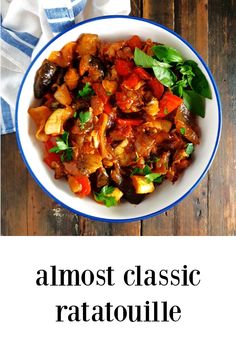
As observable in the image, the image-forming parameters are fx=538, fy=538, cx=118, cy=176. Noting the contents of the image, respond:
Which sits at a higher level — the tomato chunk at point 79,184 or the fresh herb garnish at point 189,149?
the fresh herb garnish at point 189,149

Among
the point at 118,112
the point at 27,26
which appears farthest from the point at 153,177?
the point at 27,26

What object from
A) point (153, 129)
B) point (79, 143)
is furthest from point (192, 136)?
point (79, 143)

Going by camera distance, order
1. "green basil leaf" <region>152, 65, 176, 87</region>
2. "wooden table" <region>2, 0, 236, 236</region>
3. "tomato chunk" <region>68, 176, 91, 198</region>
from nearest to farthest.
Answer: "green basil leaf" <region>152, 65, 176, 87</region>, "tomato chunk" <region>68, 176, 91, 198</region>, "wooden table" <region>2, 0, 236, 236</region>

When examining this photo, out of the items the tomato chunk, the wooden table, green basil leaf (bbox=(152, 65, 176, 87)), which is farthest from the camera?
the wooden table

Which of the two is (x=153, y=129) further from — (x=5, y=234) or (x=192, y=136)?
(x=5, y=234)

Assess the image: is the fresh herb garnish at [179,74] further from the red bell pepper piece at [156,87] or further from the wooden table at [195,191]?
the wooden table at [195,191]

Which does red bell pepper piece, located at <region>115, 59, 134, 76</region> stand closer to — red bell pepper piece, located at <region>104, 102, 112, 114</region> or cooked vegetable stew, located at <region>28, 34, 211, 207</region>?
cooked vegetable stew, located at <region>28, 34, 211, 207</region>

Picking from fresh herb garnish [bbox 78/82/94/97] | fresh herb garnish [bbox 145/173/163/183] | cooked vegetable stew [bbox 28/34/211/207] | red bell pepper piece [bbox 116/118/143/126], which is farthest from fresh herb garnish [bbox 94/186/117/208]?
fresh herb garnish [bbox 78/82/94/97]

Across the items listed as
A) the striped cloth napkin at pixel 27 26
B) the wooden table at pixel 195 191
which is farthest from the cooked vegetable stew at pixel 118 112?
the wooden table at pixel 195 191

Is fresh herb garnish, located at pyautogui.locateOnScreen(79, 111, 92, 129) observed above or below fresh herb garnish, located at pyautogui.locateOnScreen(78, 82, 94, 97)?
below
